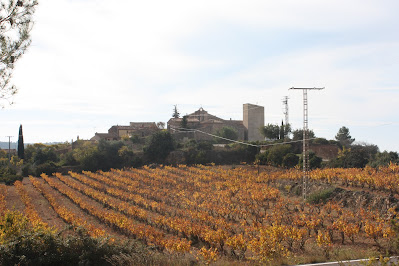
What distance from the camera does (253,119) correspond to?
61969 mm

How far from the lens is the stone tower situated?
201ft

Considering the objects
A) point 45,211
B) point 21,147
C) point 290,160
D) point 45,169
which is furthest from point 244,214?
point 21,147

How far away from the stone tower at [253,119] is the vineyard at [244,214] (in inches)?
1194

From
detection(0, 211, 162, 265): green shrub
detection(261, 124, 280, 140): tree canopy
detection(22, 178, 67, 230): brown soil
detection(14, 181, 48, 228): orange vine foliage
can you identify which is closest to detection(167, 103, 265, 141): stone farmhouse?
detection(261, 124, 280, 140): tree canopy

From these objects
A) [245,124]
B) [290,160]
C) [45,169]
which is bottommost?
[45,169]

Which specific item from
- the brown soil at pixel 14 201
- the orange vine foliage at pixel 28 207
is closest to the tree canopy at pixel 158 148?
the orange vine foliage at pixel 28 207

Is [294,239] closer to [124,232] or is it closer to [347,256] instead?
[347,256]

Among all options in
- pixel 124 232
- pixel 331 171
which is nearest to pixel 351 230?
pixel 124 232

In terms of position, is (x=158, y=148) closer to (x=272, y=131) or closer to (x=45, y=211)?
(x=272, y=131)

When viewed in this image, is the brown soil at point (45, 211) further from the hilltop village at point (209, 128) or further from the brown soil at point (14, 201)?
the hilltop village at point (209, 128)

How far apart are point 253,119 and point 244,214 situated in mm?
45645

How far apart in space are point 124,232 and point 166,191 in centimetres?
978

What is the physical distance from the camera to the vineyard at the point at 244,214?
10.9 m

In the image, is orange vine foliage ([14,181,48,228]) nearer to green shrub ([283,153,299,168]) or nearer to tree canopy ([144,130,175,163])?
tree canopy ([144,130,175,163])
